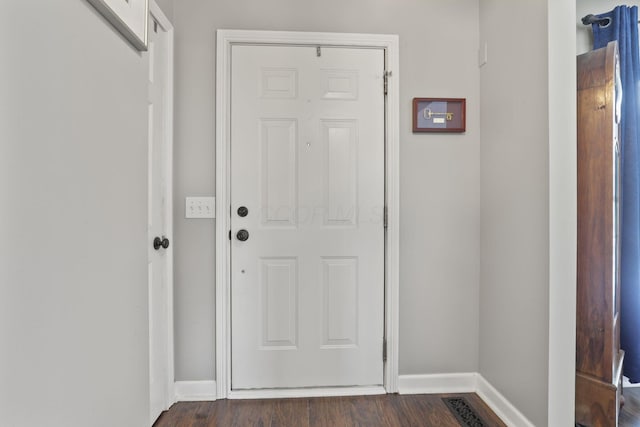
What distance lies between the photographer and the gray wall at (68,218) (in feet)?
2.08

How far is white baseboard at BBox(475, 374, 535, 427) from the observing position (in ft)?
5.65

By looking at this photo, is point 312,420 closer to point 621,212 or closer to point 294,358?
point 294,358

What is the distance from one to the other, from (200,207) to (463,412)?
1.82m

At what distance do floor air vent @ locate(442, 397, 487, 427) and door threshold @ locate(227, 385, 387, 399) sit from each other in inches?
14.4

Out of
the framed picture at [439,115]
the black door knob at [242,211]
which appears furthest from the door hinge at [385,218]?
the black door knob at [242,211]

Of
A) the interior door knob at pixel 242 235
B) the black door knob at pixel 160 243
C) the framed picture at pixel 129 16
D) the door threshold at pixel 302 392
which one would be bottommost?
the door threshold at pixel 302 392

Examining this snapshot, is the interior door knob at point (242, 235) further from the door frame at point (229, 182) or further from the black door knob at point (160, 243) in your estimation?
the black door knob at point (160, 243)

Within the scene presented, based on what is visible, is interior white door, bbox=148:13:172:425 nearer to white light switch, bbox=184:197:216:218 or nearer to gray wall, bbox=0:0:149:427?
white light switch, bbox=184:197:216:218

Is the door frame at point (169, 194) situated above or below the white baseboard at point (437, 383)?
above

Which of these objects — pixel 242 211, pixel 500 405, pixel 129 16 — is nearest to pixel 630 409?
pixel 500 405

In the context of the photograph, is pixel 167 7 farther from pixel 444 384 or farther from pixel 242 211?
pixel 444 384

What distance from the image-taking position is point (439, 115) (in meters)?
2.10

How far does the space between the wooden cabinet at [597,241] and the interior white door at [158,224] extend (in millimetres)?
2055

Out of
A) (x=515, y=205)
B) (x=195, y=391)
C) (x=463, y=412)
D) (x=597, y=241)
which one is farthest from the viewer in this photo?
(x=195, y=391)
